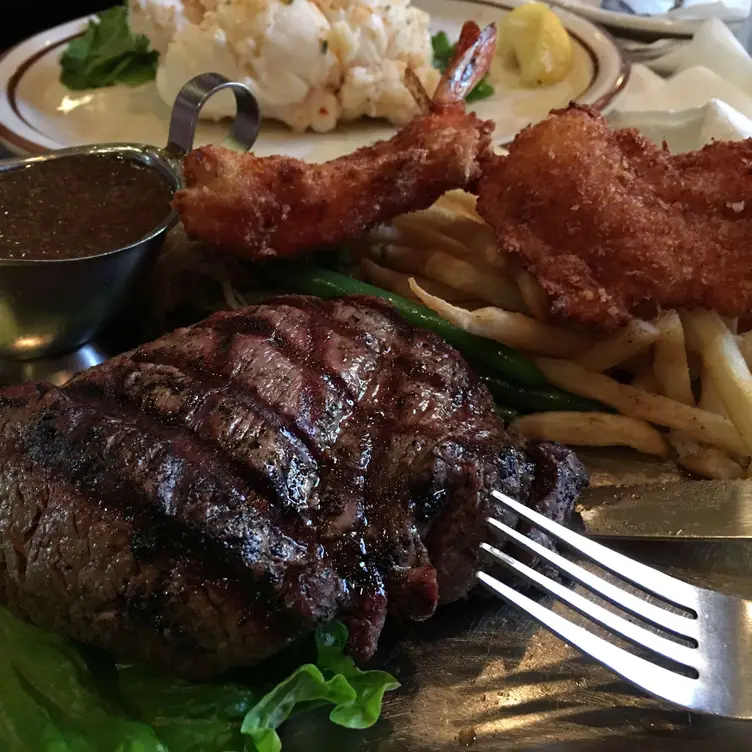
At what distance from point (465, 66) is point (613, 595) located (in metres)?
2.25

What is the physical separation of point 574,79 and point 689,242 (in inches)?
101

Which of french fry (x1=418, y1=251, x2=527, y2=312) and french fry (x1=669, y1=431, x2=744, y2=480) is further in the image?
french fry (x1=418, y1=251, x2=527, y2=312)

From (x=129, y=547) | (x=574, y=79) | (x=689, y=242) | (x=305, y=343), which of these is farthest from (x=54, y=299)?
(x=574, y=79)

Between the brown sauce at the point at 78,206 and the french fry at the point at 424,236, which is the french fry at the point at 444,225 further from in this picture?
the brown sauce at the point at 78,206

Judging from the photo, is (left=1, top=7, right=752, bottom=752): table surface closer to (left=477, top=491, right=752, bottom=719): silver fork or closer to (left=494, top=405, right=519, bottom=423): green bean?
(left=477, top=491, right=752, bottom=719): silver fork

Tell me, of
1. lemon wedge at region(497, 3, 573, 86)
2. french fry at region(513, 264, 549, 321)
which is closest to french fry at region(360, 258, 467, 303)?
french fry at region(513, 264, 549, 321)

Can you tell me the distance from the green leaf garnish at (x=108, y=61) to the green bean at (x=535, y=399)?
11.1 feet

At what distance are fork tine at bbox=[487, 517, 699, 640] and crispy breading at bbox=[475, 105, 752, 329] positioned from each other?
2.78ft

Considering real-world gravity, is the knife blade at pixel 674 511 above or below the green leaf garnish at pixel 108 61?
below

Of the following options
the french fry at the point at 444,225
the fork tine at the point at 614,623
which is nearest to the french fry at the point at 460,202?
the french fry at the point at 444,225

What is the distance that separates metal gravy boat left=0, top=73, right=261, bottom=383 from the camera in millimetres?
2363

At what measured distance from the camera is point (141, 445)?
162cm

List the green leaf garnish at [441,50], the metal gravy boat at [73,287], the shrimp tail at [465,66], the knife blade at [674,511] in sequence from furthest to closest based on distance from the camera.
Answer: the green leaf garnish at [441,50] → the shrimp tail at [465,66] → the metal gravy boat at [73,287] → the knife blade at [674,511]

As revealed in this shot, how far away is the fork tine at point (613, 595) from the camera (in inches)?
64.5
